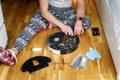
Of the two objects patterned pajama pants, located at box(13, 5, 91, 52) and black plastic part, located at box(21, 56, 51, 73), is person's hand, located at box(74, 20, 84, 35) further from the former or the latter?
black plastic part, located at box(21, 56, 51, 73)

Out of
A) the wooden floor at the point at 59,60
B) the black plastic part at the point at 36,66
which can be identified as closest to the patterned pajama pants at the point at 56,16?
the wooden floor at the point at 59,60

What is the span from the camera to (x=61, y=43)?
1682 mm

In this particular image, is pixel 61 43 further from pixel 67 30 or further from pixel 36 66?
pixel 36 66

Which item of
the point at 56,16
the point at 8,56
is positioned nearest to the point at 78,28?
the point at 56,16

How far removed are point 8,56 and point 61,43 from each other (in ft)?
1.33

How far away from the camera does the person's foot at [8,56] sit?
1469mm

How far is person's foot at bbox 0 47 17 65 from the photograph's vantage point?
147cm

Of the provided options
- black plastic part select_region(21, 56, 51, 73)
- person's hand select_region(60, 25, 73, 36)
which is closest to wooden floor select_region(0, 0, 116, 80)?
black plastic part select_region(21, 56, 51, 73)

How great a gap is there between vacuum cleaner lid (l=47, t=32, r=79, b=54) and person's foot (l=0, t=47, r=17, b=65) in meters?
0.28

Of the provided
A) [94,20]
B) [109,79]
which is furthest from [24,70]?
[94,20]

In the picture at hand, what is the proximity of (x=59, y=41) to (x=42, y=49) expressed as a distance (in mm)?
145

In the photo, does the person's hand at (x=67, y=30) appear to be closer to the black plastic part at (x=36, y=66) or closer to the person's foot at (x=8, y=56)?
Result: the black plastic part at (x=36, y=66)

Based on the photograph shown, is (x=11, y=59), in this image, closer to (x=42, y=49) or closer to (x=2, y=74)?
(x=2, y=74)

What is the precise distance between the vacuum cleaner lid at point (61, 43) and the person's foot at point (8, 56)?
282mm
